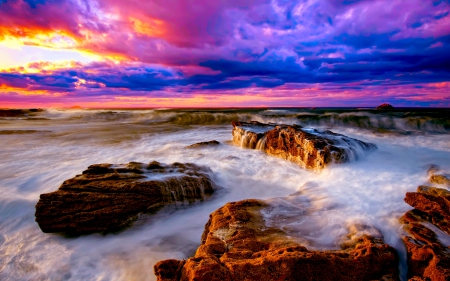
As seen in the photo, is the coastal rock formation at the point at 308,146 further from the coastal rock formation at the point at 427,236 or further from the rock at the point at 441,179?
the coastal rock formation at the point at 427,236

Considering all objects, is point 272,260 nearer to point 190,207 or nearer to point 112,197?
point 190,207

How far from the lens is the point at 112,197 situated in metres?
4.50

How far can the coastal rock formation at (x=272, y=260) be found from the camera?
2.30 metres

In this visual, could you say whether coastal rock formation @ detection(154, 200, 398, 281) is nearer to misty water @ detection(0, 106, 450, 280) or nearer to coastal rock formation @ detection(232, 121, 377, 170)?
misty water @ detection(0, 106, 450, 280)

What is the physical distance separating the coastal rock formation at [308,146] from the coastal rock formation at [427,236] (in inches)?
118

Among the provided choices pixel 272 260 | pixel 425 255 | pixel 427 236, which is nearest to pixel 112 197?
pixel 272 260

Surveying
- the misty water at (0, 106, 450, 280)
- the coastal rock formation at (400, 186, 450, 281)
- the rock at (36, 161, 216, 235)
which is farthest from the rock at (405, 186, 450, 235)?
the rock at (36, 161, 216, 235)

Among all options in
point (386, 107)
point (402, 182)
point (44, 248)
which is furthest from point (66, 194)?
point (386, 107)

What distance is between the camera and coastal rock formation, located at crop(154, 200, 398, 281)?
2.30m

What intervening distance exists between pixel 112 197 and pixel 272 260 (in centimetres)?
326

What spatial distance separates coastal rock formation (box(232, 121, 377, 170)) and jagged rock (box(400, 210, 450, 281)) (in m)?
3.57

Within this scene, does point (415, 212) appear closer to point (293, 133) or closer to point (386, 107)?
point (293, 133)

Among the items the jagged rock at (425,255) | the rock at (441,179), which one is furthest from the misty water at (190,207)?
the rock at (441,179)

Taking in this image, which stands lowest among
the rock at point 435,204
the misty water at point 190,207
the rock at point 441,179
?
the misty water at point 190,207
